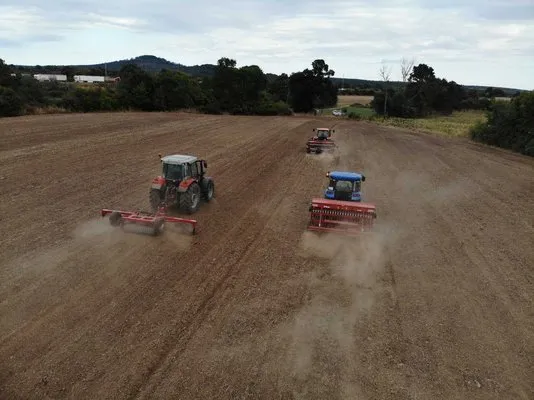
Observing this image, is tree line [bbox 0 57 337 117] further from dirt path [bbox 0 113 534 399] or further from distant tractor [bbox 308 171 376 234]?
distant tractor [bbox 308 171 376 234]

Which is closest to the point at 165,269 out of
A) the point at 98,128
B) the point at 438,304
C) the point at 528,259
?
the point at 438,304

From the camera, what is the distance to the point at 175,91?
5441cm

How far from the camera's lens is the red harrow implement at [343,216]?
1367cm

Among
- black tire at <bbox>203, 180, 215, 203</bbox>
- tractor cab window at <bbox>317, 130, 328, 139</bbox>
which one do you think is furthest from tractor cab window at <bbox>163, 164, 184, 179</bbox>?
tractor cab window at <bbox>317, 130, 328, 139</bbox>

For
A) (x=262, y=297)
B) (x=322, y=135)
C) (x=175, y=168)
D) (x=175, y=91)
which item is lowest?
(x=262, y=297)

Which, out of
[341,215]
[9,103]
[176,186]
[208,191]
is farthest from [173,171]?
[9,103]

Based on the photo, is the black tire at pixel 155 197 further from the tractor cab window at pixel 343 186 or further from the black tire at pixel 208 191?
the tractor cab window at pixel 343 186

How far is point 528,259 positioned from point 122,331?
35.7 ft

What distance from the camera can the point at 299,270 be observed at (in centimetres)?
1146

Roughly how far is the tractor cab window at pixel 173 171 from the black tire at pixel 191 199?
514 mm

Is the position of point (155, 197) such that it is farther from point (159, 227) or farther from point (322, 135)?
point (322, 135)

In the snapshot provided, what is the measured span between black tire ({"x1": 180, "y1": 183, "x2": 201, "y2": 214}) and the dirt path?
453mm

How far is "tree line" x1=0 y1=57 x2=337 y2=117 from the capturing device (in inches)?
1699

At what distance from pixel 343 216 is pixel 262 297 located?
15.9 ft
